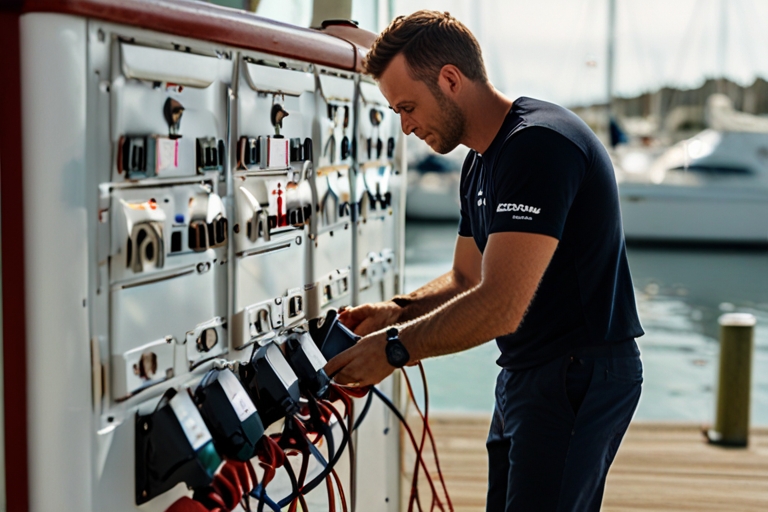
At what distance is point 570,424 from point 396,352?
43 cm

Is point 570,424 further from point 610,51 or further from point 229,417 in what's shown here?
point 610,51

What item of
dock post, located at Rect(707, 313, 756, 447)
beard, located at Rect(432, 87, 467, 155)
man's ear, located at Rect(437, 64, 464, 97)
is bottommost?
dock post, located at Rect(707, 313, 756, 447)

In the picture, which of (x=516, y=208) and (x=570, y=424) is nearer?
(x=516, y=208)

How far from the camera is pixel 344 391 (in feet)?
6.65

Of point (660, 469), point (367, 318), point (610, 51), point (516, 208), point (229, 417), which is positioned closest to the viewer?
point (229, 417)

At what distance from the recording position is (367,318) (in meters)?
2.24

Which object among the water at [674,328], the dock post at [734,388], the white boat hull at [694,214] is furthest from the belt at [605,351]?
the white boat hull at [694,214]

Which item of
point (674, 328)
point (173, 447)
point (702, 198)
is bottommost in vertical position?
point (674, 328)

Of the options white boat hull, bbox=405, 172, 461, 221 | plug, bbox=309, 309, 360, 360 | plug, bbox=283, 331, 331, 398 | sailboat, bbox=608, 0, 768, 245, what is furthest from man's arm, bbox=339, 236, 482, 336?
white boat hull, bbox=405, 172, 461, 221

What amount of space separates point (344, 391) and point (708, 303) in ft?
33.5

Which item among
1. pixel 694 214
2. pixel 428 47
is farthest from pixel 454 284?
pixel 694 214

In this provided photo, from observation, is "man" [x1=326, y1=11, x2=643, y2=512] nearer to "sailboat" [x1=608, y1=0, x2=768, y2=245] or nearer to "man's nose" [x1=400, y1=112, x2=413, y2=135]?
"man's nose" [x1=400, y1=112, x2=413, y2=135]

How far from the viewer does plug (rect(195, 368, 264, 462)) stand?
5.20 feet

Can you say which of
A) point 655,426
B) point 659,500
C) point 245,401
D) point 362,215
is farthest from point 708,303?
point 245,401
